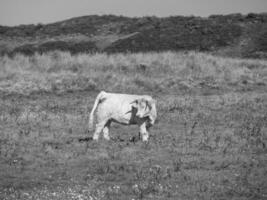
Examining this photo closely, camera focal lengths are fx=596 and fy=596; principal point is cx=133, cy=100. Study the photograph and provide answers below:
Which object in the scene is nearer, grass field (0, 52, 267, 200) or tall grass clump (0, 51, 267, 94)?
grass field (0, 52, 267, 200)

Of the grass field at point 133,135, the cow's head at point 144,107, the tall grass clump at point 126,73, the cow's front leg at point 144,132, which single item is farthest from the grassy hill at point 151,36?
the cow's front leg at point 144,132

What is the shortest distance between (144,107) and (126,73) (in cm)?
1663

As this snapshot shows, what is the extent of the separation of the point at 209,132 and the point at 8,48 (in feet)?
116

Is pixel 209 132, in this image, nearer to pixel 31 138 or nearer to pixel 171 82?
pixel 31 138

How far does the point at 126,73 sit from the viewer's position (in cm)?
3188

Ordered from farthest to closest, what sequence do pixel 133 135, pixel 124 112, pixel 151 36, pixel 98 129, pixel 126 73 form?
pixel 151 36 < pixel 126 73 < pixel 133 135 < pixel 124 112 < pixel 98 129

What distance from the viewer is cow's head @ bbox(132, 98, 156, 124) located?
15281 millimetres

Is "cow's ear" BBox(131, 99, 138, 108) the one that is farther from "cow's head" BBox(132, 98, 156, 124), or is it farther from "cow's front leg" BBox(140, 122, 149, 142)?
"cow's front leg" BBox(140, 122, 149, 142)

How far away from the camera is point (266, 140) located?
15.7m

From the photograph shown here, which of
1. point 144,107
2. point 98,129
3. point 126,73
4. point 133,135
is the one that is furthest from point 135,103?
point 126,73

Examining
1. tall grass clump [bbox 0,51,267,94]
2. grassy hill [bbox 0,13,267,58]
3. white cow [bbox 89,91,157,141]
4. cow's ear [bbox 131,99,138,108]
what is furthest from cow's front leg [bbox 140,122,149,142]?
grassy hill [bbox 0,13,267,58]

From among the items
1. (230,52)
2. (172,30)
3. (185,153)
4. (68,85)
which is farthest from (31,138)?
(172,30)

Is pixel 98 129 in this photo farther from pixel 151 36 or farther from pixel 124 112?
pixel 151 36

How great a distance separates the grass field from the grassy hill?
540 inches
